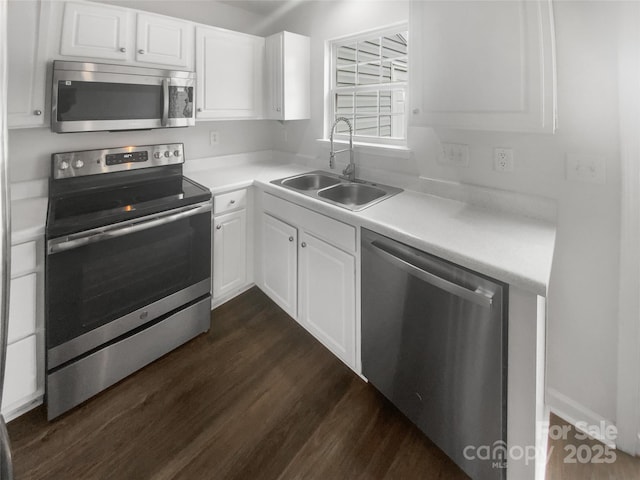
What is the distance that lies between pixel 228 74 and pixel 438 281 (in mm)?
2092

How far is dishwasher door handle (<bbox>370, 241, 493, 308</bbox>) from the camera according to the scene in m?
1.12

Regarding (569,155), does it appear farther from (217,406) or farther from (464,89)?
(217,406)

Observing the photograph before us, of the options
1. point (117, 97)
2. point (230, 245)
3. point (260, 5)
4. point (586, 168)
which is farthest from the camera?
point (260, 5)

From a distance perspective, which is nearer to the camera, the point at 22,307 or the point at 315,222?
the point at 22,307

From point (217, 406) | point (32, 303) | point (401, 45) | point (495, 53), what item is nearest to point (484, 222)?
point (495, 53)

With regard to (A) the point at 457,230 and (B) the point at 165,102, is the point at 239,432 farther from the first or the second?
(B) the point at 165,102

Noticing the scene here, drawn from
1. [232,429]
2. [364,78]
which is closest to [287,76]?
[364,78]

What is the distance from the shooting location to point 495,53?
50.1 inches

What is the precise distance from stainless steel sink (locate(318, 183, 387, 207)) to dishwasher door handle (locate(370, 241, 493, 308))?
0.66 metres

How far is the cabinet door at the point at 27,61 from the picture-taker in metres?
1.55

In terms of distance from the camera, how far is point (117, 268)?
168 cm

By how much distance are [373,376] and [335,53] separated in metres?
2.26

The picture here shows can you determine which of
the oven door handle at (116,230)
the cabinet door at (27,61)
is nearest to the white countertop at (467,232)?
the oven door handle at (116,230)

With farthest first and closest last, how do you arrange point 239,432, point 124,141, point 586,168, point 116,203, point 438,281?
point 124,141, point 116,203, point 239,432, point 586,168, point 438,281
